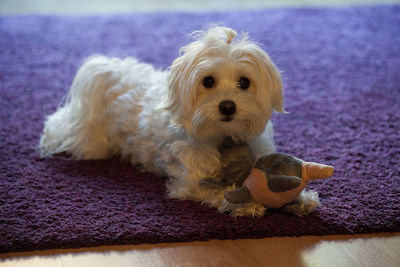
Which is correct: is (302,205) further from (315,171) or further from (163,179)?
(163,179)

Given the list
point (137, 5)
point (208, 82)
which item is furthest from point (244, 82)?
point (137, 5)

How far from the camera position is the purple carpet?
6.02 ft

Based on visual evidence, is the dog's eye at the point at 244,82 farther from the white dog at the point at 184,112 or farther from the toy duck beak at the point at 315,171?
the toy duck beak at the point at 315,171

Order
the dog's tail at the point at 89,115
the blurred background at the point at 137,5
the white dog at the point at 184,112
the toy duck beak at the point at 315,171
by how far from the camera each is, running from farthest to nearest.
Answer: the blurred background at the point at 137,5
the dog's tail at the point at 89,115
the white dog at the point at 184,112
the toy duck beak at the point at 315,171

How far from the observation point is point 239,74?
6.14ft

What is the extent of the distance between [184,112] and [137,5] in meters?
3.12

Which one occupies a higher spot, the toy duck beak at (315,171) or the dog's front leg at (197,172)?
the toy duck beak at (315,171)

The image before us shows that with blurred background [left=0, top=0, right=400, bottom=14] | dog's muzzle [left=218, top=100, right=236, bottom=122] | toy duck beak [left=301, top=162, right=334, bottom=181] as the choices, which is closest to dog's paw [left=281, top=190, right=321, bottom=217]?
toy duck beak [left=301, top=162, right=334, bottom=181]

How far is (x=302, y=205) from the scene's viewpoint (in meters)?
1.88

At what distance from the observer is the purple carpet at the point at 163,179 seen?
1835 mm

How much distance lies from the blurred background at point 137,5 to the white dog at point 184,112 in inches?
92.4

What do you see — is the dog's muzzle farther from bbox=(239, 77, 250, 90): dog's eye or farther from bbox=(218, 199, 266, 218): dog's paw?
bbox=(218, 199, 266, 218): dog's paw

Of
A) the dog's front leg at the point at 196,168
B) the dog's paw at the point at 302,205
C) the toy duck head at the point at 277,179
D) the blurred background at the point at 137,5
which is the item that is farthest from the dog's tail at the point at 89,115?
the blurred background at the point at 137,5

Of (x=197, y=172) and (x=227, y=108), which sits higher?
(x=227, y=108)
